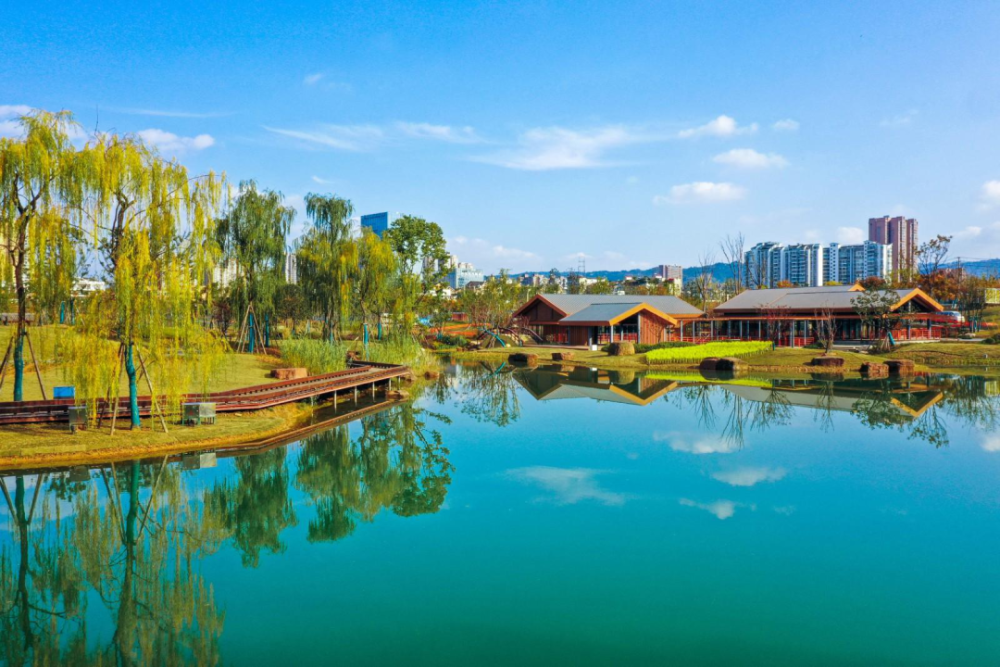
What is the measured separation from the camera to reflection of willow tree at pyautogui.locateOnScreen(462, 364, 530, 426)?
74.7 feet

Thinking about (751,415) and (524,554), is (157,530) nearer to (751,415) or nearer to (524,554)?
(524,554)

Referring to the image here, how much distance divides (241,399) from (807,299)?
3918 centimetres

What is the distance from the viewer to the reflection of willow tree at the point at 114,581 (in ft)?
25.0

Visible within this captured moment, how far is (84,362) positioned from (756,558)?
523 inches

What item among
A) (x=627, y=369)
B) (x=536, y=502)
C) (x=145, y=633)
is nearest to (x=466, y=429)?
(x=536, y=502)

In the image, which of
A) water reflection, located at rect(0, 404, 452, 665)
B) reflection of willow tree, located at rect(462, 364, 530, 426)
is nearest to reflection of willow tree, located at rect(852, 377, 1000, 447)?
reflection of willow tree, located at rect(462, 364, 530, 426)

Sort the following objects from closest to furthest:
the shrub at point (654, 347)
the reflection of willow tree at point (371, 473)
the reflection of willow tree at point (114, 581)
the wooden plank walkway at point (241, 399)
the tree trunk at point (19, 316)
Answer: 1. the reflection of willow tree at point (114, 581)
2. the reflection of willow tree at point (371, 473)
3. the tree trunk at point (19, 316)
4. the wooden plank walkway at point (241, 399)
5. the shrub at point (654, 347)

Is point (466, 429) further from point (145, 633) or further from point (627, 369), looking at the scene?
point (627, 369)

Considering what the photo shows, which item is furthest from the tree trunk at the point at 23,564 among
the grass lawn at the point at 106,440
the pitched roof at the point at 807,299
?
the pitched roof at the point at 807,299

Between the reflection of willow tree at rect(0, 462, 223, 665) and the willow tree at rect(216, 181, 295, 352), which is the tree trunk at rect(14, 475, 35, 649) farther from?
Answer: the willow tree at rect(216, 181, 295, 352)

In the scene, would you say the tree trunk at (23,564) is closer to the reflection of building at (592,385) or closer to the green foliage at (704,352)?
the reflection of building at (592,385)

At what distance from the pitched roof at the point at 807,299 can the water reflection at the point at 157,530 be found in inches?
1379

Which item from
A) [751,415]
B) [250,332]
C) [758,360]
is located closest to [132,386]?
[250,332]

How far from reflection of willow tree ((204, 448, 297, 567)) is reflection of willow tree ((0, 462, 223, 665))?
440mm
